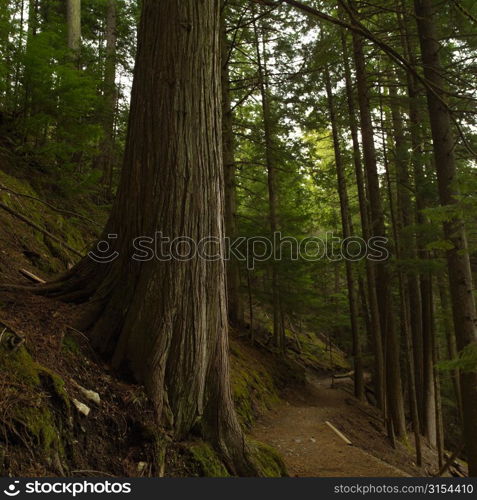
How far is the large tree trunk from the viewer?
337 centimetres

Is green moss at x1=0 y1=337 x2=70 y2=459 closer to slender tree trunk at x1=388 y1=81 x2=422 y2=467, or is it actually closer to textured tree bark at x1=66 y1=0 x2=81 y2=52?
slender tree trunk at x1=388 y1=81 x2=422 y2=467

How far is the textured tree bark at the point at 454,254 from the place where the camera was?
5.44 meters

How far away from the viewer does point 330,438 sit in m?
7.72

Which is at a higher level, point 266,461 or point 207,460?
point 207,460

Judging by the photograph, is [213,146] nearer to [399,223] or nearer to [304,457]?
[304,457]

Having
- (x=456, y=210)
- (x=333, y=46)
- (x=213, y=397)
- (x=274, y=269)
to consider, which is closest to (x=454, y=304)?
(x=456, y=210)

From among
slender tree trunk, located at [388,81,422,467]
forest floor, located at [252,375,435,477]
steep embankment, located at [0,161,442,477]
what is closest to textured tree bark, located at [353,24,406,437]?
slender tree trunk, located at [388,81,422,467]

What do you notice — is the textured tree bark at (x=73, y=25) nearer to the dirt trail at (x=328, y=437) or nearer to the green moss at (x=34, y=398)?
the green moss at (x=34, y=398)

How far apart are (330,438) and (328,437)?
0.05 metres

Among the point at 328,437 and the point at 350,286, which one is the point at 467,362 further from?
the point at 350,286

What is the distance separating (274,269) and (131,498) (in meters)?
9.69

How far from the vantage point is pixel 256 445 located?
4.09 metres

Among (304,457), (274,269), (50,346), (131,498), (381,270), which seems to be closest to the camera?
(131,498)

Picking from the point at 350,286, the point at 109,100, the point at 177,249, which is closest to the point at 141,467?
the point at 177,249
